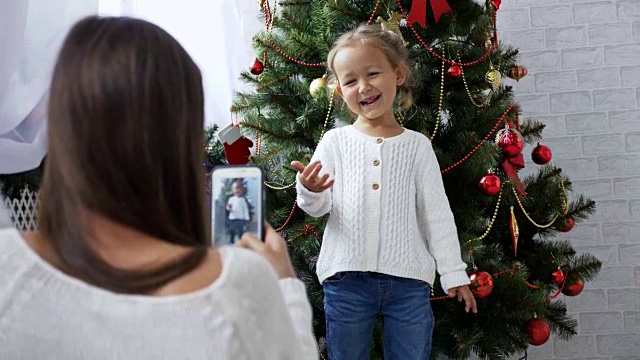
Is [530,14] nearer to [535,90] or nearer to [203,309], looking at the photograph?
[535,90]

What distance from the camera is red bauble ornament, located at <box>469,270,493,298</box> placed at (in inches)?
90.7

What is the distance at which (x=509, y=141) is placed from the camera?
7.89 feet

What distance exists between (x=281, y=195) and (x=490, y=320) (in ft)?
2.27

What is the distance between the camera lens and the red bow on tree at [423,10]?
2.41 m

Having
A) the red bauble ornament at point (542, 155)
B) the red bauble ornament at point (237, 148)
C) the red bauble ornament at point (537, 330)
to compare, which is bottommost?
the red bauble ornament at point (537, 330)

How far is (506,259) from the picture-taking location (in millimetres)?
2553

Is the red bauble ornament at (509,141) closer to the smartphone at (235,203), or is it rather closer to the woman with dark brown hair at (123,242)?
the smartphone at (235,203)

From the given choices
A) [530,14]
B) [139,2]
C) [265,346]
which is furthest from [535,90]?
[265,346]

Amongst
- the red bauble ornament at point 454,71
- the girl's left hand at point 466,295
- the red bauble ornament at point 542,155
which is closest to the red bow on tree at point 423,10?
the red bauble ornament at point 454,71

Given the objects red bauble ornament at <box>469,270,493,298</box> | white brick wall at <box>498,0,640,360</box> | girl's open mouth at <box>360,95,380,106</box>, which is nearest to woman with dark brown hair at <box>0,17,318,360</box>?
girl's open mouth at <box>360,95,380,106</box>

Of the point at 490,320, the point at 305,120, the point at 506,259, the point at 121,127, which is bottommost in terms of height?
the point at 490,320

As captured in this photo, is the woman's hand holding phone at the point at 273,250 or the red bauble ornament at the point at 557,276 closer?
the woman's hand holding phone at the point at 273,250

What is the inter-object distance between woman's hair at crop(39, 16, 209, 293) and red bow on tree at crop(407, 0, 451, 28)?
1674 millimetres

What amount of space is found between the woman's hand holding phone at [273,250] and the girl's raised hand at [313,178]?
0.93 metres
